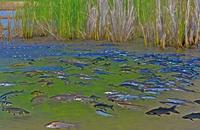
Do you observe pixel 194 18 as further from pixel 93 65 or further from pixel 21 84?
pixel 21 84

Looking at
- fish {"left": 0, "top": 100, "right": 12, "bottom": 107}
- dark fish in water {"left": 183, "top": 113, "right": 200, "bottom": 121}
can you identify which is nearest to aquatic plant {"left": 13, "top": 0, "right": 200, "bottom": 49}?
dark fish in water {"left": 183, "top": 113, "right": 200, "bottom": 121}

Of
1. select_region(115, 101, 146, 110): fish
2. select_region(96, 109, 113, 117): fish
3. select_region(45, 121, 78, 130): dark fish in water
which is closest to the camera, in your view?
select_region(45, 121, 78, 130): dark fish in water

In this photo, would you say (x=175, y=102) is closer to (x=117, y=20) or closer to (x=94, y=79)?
(x=94, y=79)

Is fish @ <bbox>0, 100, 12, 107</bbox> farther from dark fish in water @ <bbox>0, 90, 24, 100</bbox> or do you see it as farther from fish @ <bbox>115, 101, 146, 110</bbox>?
fish @ <bbox>115, 101, 146, 110</bbox>

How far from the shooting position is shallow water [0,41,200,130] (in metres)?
2.85

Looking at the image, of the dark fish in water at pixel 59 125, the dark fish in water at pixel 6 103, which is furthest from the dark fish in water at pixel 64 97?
the dark fish in water at pixel 59 125

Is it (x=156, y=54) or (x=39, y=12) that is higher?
(x=39, y=12)

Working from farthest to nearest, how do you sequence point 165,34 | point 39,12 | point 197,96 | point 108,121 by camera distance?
point 39,12 < point 165,34 < point 197,96 < point 108,121

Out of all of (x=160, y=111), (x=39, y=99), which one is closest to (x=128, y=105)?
(x=160, y=111)

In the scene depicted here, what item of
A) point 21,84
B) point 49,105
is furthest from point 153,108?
point 21,84

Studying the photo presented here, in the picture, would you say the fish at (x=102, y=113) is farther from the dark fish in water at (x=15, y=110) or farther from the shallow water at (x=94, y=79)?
the dark fish in water at (x=15, y=110)

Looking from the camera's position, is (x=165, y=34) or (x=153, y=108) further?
(x=165, y=34)

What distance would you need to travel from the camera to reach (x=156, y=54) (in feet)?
18.7

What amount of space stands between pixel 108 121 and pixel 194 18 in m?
3.42
